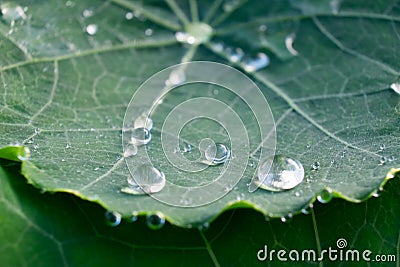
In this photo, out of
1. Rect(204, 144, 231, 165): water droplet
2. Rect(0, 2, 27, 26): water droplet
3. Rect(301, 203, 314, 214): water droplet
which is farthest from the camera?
Rect(0, 2, 27, 26): water droplet

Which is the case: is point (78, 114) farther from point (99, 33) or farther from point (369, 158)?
point (369, 158)

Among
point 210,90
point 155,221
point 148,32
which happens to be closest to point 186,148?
point 155,221

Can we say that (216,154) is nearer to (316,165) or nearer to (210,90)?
(316,165)

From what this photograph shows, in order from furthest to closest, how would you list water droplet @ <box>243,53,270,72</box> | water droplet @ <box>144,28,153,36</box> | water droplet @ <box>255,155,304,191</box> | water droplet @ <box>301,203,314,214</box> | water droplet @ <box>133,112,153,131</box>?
water droplet @ <box>144,28,153,36</box>
water droplet @ <box>243,53,270,72</box>
water droplet @ <box>133,112,153,131</box>
water droplet @ <box>255,155,304,191</box>
water droplet @ <box>301,203,314,214</box>

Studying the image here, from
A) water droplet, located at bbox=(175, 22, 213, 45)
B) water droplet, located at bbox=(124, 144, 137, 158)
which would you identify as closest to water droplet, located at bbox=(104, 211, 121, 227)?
water droplet, located at bbox=(124, 144, 137, 158)

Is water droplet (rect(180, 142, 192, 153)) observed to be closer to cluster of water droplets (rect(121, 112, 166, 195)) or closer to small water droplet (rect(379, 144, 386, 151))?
cluster of water droplets (rect(121, 112, 166, 195))

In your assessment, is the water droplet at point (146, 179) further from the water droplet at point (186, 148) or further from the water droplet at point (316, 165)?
the water droplet at point (316, 165)
